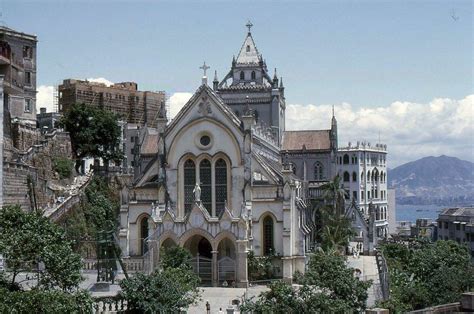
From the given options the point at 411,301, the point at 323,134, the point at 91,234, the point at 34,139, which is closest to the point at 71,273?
the point at 411,301

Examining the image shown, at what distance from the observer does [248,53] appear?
313 ft

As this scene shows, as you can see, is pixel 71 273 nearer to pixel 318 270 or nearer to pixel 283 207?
pixel 318 270

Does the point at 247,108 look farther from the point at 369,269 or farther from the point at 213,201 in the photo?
the point at 369,269

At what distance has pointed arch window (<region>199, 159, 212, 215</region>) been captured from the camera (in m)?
64.9

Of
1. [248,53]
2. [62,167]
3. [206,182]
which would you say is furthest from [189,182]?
[248,53]

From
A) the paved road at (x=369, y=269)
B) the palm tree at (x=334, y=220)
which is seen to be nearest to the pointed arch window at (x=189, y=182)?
the paved road at (x=369, y=269)

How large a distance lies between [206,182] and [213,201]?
5.24ft

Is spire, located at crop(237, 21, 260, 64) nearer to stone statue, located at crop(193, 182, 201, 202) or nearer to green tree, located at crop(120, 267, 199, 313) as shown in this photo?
stone statue, located at crop(193, 182, 201, 202)

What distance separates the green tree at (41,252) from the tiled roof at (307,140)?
56.1 m

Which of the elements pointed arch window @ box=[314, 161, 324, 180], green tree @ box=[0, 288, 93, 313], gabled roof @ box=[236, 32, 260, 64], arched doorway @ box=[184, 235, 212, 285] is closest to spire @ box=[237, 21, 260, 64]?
gabled roof @ box=[236, 32, 260, 64]

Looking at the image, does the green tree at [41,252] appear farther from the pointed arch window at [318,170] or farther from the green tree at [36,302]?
the pointed arch window at [318,170]

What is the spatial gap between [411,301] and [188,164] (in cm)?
2408

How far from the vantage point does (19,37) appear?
95500 mm

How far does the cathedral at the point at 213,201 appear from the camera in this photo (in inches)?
2437
